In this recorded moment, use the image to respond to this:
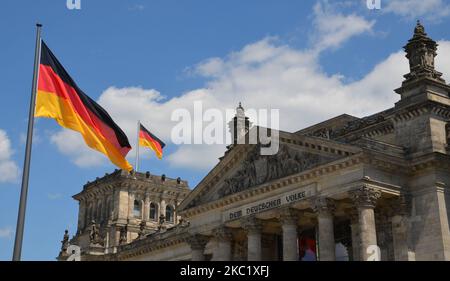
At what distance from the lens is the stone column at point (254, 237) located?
48.1m

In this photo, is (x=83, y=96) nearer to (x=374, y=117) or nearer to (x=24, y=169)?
(x=24, y=169)

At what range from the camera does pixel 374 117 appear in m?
51.3

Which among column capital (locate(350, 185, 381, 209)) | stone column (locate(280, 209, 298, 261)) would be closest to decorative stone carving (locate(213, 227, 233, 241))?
stone column (locate(280, 209, 298, 261))

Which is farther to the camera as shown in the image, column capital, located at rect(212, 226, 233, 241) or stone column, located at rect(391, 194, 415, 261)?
column capital, located at rect(212, 226, 233, 241)

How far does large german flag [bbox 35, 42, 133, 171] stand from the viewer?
25.0 m

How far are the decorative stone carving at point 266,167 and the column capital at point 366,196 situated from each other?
423cm

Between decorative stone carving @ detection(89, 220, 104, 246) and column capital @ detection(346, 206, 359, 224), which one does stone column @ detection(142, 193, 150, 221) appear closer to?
decorative stone carving @ detection(89, 220, 104, 246)

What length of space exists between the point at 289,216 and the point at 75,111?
23532 millimetres

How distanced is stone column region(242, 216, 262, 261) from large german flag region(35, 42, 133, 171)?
23.4 meters

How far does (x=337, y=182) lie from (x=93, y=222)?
46738mm

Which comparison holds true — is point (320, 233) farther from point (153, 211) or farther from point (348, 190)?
point (153, 211)

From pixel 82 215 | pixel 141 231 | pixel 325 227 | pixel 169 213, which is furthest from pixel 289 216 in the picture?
pixel 82 215
